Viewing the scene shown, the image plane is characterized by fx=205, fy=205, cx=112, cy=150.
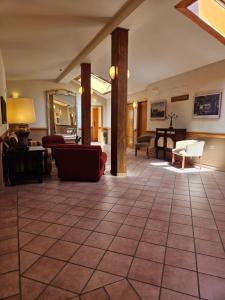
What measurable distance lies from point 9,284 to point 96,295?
626 millimetres

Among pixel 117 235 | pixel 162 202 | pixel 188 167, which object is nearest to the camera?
Result: pixel 117 235

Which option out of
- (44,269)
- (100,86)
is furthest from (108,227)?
(100,86)

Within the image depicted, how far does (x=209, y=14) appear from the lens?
3.81m

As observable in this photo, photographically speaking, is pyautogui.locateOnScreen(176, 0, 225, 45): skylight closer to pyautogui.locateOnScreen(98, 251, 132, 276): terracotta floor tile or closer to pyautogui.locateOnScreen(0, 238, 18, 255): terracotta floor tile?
pyautogui.locateOnScreen(98, 251, 132, 276): terracotta floor tile

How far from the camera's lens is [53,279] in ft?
4.87

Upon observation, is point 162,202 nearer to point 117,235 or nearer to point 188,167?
point 117,235

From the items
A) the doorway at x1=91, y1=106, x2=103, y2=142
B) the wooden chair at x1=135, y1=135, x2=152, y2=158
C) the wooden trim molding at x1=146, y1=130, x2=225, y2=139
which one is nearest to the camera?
the wooden trim molding at x1=146, y1=130, x2=225, y2=139

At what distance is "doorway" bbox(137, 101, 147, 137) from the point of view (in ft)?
26.7

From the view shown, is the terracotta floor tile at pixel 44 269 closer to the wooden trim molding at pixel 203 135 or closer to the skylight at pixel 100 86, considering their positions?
the wooden trim molding at pixel 203 135

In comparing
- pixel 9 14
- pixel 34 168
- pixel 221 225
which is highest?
pixel 9 14

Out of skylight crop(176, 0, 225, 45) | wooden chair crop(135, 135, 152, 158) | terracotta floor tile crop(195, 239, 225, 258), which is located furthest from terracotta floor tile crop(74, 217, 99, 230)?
wooden chair crop(135, 135, 152, 158)

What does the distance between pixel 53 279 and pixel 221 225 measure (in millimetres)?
1856

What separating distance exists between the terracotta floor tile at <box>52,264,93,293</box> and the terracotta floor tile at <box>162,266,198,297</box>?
568 mm

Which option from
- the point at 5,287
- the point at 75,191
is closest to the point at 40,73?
the point at 75,191
